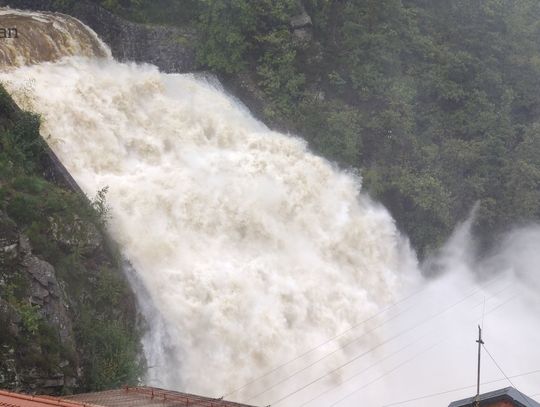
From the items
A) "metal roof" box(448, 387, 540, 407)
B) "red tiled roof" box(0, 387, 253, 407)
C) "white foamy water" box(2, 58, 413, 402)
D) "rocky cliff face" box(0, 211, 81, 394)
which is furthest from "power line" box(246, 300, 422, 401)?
"rocky cliff face" box(0, 211, 81, 394)

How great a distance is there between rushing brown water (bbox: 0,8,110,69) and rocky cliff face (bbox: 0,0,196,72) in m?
0.59

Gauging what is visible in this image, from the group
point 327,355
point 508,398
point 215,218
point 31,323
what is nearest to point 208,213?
point 215,218

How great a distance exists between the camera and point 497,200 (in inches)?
1056

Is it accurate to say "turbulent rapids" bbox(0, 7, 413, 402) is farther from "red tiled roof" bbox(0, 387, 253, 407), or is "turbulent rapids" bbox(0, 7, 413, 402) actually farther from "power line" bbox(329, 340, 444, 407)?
"red tiled roof" bbox(0, 387, 253, 407)

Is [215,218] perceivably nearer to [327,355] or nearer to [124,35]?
[327,355]

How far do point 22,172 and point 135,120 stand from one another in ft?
18.7

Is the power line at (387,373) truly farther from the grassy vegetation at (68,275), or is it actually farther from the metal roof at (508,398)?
the grassy vegetation at (68,275)

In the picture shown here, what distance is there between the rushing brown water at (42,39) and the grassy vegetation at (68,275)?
Answer: 12.5 ft

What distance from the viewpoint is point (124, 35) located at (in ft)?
76.1

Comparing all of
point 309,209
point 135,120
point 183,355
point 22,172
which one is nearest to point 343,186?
point 309,209

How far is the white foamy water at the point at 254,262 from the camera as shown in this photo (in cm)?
1677

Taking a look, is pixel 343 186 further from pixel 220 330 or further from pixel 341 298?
pixel 220 330

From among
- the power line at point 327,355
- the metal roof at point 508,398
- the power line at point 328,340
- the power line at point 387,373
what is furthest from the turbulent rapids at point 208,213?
the metal roof at point 508,398

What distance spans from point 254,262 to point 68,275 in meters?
6.49
